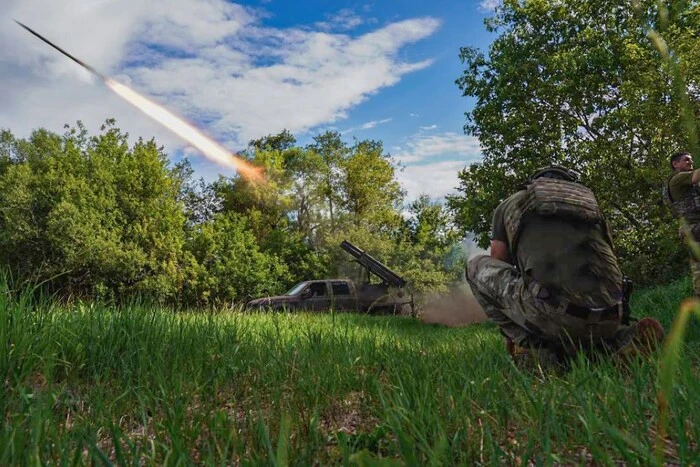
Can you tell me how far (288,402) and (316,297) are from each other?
52.1 feet

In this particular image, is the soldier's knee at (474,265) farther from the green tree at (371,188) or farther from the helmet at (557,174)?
the green tree at (371,188)

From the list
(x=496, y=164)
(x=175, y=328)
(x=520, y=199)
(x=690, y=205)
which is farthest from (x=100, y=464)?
(x=496, y=164)

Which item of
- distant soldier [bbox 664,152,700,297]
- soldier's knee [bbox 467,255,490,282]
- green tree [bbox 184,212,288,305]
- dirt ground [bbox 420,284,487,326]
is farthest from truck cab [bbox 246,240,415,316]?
soldier's knee [bbox 467,255,490,282]

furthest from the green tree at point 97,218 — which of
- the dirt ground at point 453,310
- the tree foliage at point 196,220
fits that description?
the dirt ground at point 453,310

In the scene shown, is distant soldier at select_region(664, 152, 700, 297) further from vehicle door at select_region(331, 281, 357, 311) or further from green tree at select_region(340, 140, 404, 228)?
green tree at select_region(340, 140, 404, 228)

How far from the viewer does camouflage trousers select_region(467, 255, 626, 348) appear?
2973 millimetres

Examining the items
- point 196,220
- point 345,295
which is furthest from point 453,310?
point 196,220

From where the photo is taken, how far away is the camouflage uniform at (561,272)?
296 cm

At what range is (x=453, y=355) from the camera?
3.57m

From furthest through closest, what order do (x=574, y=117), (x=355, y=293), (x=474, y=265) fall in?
(x=355, y=293)
(x=574, y=117)
(x=474, y=265)

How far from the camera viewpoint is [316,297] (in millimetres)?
18062

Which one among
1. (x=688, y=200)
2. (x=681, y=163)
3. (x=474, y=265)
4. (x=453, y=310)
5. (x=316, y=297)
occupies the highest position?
(x=681, y=163)

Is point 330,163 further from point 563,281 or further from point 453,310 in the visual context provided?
point 563,281

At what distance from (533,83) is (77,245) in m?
22.0
